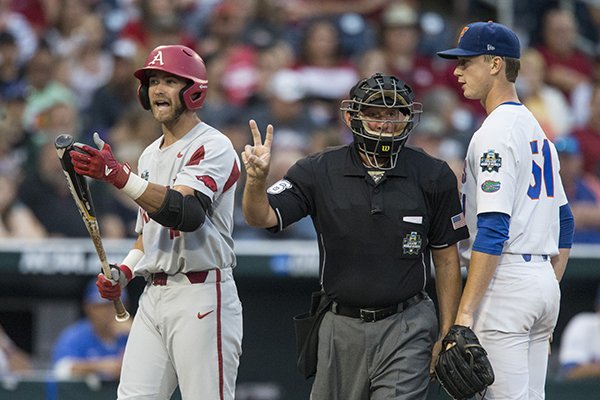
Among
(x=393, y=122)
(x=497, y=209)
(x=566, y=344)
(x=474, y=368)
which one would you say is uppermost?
(x=393, y=122)

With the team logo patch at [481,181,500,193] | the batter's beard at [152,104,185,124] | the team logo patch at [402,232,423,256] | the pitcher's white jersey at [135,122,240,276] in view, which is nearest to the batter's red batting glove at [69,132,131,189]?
the pitcher's white jersey at [135,122,240,276]

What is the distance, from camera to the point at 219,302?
504cm

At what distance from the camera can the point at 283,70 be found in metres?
10.3

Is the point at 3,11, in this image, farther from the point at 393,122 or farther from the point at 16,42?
the point at 393,122

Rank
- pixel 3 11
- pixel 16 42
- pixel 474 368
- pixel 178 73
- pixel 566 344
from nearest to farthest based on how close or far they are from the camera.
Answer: pixel 474 368 → pixel 178 73 → pixel 566 344 → pixel 16 42 → pixel 3 11

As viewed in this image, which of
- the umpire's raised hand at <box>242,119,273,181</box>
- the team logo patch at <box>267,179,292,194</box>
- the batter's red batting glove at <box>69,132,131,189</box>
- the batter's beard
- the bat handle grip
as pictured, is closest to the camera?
the umpire's raised hand at <box>242,119,273,181</box>

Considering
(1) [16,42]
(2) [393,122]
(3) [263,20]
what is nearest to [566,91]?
(3) [263,20]

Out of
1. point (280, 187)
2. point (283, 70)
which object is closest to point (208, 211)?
point (280, 187)

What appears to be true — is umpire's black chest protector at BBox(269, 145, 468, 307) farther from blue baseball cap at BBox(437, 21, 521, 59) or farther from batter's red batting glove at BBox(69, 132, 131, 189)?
batter's red batting glove at BBox(69, 132, 131, 189)

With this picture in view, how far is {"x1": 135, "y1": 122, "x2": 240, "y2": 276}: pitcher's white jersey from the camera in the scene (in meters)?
4.97

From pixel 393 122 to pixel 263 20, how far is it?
621 cm

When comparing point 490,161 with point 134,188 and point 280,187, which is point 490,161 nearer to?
point 280,187

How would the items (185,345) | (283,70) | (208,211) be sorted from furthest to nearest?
(283,70)
(208,211)
(185,345)

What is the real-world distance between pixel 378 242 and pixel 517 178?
0.64 m
